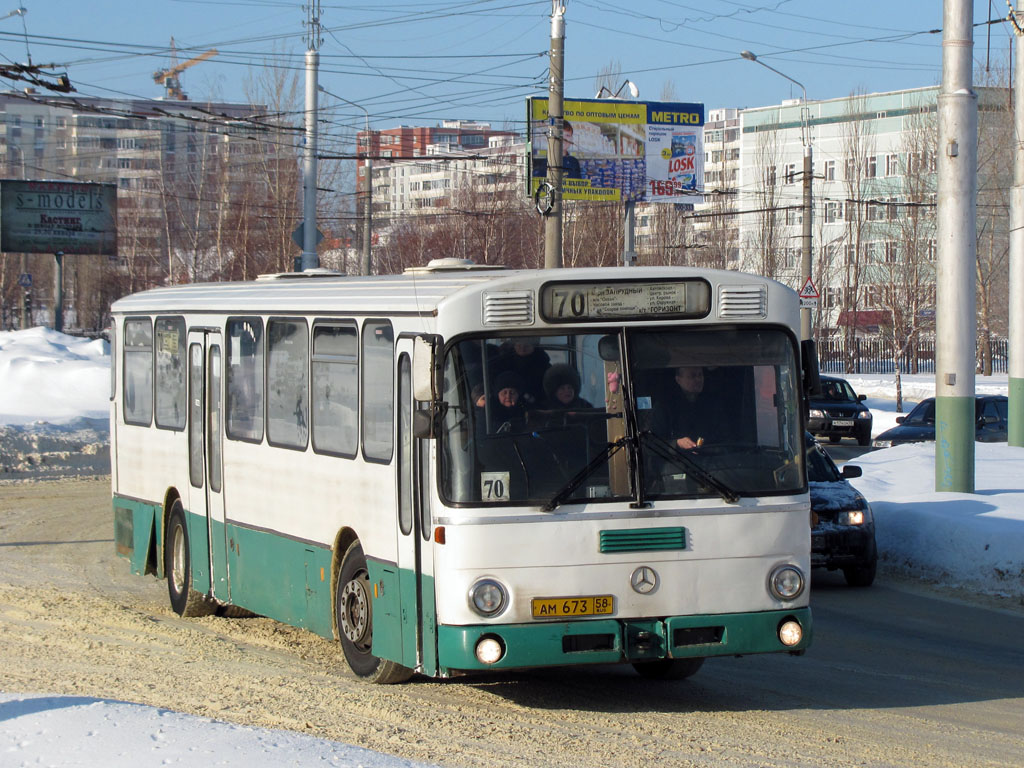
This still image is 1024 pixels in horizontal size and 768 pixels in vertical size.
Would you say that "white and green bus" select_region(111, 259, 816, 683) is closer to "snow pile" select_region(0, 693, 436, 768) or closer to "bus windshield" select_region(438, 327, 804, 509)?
"bus windshield" select_region(438, 327, 804, 509)

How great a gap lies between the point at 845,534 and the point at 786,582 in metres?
5.98

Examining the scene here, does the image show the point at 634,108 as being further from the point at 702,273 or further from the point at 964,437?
the point at 702,273

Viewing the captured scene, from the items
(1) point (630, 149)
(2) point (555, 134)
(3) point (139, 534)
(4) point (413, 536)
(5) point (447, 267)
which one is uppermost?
(1) point (630, 149)

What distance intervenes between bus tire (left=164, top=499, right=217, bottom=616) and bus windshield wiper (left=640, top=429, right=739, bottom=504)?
5.07 meters

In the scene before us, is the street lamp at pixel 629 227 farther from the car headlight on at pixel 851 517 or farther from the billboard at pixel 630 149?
the car headlight on at pixel 851 517

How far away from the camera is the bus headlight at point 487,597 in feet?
Result: 23.9

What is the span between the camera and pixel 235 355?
10.5 m

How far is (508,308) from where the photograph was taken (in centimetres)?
750

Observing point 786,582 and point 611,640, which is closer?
point 611,640

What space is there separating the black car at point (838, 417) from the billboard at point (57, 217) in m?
26.2

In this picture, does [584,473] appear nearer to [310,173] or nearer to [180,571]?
[180,571]

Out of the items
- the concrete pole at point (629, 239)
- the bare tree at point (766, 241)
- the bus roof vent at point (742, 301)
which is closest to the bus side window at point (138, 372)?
the bus roof vent at point (742, 301)

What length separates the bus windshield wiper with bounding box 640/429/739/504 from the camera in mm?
7473

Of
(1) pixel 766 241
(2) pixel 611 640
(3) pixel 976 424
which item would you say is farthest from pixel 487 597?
(1) pixel 766 241
